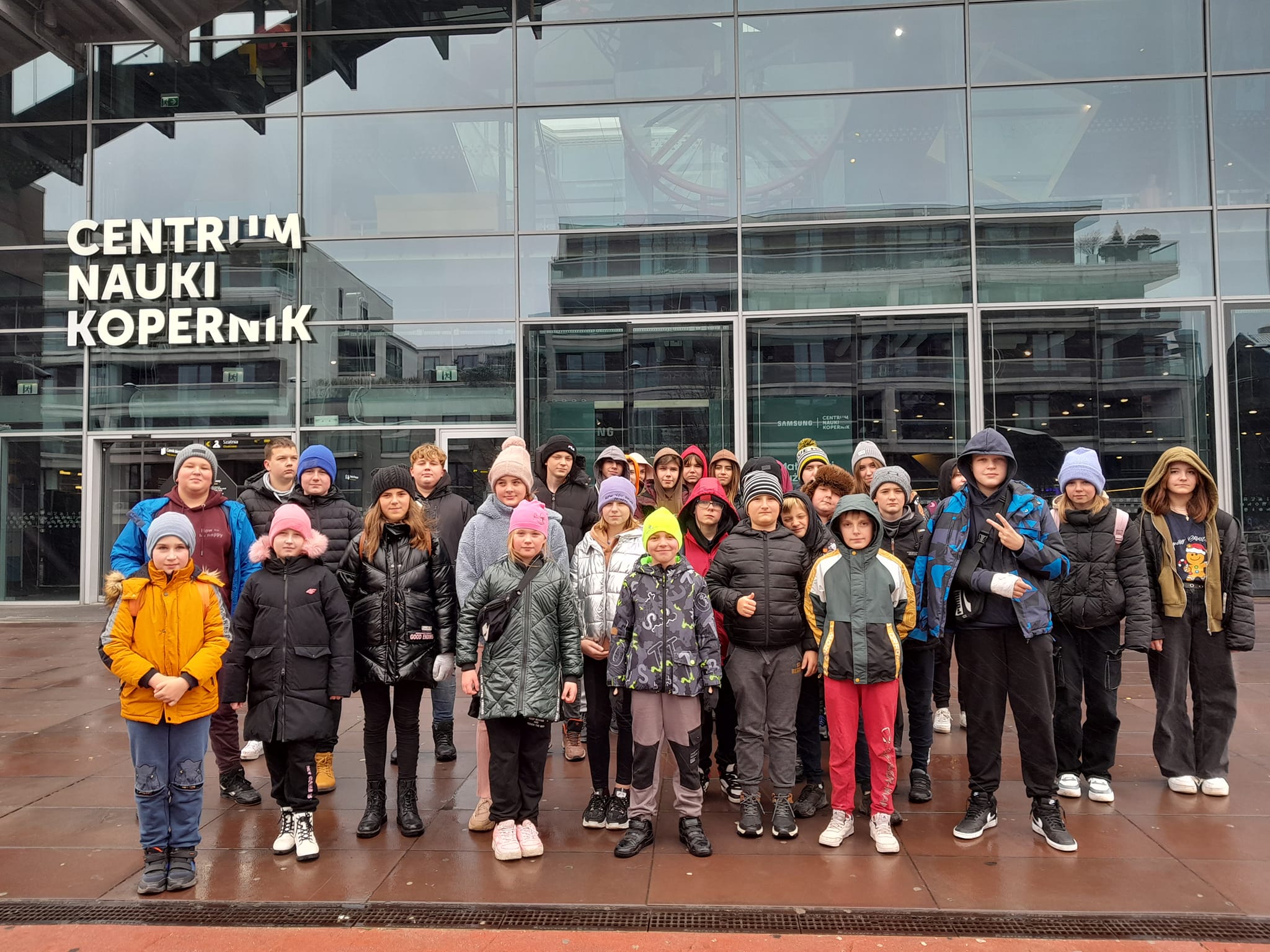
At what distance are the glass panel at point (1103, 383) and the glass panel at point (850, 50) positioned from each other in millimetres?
4072

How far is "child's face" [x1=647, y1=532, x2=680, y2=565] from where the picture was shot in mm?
4562

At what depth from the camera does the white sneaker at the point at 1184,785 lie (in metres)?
5.17

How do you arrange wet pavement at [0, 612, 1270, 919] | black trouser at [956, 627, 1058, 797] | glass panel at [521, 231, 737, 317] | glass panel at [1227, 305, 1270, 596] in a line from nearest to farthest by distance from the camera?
wet pavement at [0, 612, 1270, 919]
black trouser at [956, 627, 1058, 797]
glass panel at [1227, 305, 1270, 596]
glass panel at [521, 231, 737, 317]

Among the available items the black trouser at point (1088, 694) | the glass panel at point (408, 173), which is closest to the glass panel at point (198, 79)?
the glass panel at point (408, 173)

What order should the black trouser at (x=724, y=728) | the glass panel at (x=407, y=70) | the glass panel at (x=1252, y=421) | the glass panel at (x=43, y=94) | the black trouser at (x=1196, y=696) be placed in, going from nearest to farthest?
the black trouser at (x=724, y=728)
the black trouser at (x=1196, y=696)
the glass panel at (x=1252, y=421)
the glass panel at (x=407, y=70)
the glass panel at (x=43, y=94)

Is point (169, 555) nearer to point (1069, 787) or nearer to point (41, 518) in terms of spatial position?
point (1069, 787)

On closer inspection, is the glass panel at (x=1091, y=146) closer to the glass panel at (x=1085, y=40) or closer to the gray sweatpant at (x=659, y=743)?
the glass panel at (x=1085, y=40)

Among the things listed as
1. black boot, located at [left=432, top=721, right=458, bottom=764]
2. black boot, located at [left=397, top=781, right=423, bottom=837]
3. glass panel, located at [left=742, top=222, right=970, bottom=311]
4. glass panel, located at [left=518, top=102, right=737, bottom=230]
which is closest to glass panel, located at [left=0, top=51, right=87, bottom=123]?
glass panel, located at [left=518, top=102, right=737, bottom=230]

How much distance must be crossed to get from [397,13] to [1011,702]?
14.0 metres

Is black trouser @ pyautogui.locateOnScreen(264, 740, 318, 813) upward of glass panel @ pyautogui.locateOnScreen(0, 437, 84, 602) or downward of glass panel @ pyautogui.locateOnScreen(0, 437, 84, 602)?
downward

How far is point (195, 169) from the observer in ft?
46.1

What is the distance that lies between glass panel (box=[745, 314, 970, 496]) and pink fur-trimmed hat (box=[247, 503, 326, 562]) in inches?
357

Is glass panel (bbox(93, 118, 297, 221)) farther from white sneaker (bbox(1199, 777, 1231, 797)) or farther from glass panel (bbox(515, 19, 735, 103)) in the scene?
white sneaker (bbox(1199, 777, 1231, 797))

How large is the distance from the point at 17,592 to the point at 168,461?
3.22 meters
